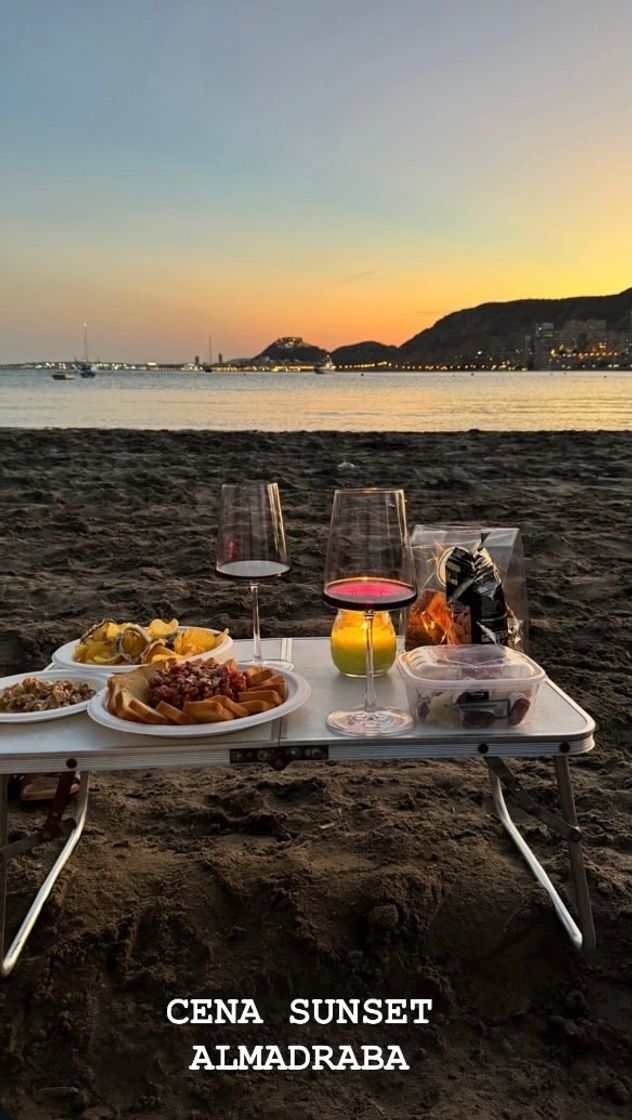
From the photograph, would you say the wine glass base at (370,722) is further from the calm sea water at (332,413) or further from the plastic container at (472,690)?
the calm sea water at (332,413)

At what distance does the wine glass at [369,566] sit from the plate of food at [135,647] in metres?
0.51

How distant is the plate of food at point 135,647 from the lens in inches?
91.6

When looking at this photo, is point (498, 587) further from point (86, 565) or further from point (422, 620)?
point (86, 565)

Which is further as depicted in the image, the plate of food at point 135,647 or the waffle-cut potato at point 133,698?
the plate of food at point 135,647

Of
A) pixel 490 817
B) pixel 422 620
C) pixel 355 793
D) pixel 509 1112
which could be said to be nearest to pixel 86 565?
pixel 355 793

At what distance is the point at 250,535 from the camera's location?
2.14 metres

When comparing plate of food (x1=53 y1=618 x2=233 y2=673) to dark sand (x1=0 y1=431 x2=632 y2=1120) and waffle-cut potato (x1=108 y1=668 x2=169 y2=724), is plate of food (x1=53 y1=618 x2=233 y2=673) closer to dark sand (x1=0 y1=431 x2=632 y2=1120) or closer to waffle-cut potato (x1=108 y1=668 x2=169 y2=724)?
waffle-cut potato (x1=108 y1=668 x2=169 y2=724)

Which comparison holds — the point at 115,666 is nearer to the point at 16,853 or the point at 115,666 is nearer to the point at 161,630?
the point at 161,630

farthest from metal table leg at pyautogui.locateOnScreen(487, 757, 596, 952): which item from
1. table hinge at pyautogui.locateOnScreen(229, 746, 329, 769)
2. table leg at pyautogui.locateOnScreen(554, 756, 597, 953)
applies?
table hinge at pyautogui.locateOnScreen(229, 746, 329, 769)

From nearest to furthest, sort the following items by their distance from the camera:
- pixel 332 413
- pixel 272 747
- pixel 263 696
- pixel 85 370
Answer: pixel 272 747 → pixel 263 696 → pixel 332 413 → pixel 85 370

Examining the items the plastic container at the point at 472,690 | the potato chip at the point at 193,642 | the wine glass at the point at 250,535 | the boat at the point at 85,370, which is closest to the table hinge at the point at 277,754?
the plastic container at the point at 472,690

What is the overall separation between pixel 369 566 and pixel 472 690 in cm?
35

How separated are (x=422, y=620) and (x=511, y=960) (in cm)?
104

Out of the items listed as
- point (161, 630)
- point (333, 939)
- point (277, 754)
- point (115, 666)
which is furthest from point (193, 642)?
point (333, 939)
